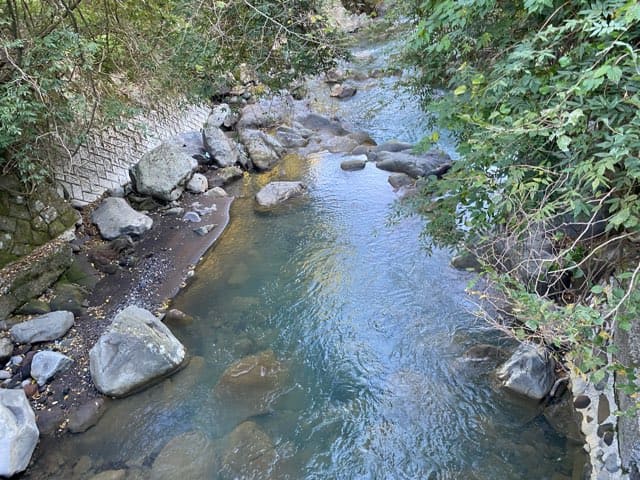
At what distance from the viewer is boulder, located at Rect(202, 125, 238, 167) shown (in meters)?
10.9

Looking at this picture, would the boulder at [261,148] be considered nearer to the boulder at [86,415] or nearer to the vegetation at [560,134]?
the boulder at [86,415]

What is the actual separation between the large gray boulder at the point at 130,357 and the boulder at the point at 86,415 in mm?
147

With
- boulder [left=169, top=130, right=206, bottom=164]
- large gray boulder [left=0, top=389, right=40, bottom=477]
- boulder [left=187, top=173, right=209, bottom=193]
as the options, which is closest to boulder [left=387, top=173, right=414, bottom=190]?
boulder [left=187, top=173, right=209, bottom=193]

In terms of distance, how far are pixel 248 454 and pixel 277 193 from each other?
6059mm

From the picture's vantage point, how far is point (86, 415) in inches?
184

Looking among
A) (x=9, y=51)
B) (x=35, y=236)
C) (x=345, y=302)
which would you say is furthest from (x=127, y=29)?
(x=345, y=302)

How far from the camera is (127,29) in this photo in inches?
255

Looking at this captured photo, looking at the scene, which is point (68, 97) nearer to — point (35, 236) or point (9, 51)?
point (9, 51)

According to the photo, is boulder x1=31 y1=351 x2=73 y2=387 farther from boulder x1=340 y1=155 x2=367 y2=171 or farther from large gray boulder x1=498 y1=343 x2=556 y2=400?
boulder x1=340 y1=155 x2=367 y2=171

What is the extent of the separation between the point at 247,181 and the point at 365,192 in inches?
119

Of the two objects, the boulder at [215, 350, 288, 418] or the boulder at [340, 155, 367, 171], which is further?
the boulder at [340, 155, 367, 171]

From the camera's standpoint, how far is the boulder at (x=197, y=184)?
9.55m

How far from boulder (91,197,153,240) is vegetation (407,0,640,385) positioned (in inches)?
235

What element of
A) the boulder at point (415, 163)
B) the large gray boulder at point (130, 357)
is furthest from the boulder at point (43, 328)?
the boulder at point (415, 163)
